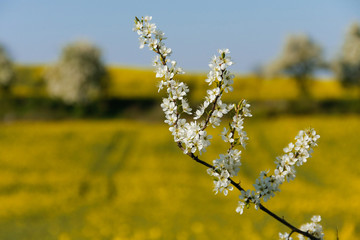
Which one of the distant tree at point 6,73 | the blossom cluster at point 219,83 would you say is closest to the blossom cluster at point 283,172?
the blossom cluster at point 219,83

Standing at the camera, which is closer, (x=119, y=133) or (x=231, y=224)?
(x=231, y=224)

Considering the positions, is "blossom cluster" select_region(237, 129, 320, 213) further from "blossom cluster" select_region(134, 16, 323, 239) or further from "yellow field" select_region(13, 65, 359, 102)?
"yellow field" select_region(13, 65, 359, 102)

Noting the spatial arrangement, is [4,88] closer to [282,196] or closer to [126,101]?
[126,101]

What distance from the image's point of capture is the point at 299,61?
64.0 m

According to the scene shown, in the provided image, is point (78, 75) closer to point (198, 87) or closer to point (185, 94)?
point (198, 87)

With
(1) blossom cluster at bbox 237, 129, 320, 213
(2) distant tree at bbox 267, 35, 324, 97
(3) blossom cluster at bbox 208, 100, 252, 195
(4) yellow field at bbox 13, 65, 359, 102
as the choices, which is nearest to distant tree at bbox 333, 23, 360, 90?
(4) yellow field at bbox 13, 65, 359, 102

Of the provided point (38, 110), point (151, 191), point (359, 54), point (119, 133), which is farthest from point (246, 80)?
point (151, 191)

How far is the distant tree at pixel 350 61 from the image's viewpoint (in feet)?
187

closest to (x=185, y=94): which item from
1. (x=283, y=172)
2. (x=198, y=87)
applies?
(x=283, y=172)

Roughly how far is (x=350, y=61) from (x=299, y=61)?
Answer: 326 inches

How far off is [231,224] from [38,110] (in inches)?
1534

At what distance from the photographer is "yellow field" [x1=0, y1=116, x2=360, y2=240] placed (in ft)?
33.1

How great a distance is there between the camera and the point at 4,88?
5641cm

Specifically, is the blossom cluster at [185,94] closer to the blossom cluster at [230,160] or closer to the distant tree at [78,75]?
the blossom cluster at [230,160]
